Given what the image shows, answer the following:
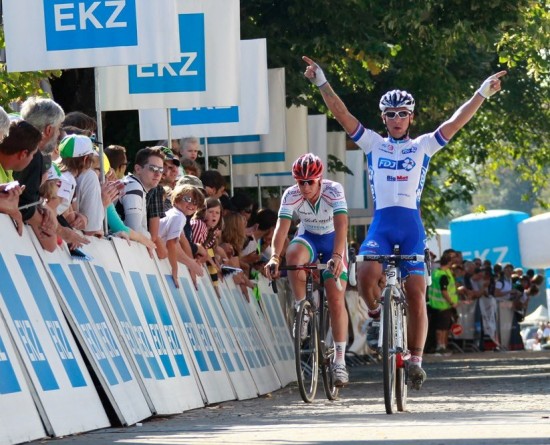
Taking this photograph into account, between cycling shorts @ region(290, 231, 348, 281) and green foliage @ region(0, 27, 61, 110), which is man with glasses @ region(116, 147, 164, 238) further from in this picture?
green foliage @ region(0, 27, 61, 110)

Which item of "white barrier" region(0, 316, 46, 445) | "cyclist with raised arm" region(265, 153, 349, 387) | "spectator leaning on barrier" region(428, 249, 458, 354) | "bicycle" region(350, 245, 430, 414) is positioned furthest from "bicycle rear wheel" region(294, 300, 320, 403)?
"spectator leaning on barrier" region(428, 249, 458, 354)

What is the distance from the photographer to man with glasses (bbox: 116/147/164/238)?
13203 mm

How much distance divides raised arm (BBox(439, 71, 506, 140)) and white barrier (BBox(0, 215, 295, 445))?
2262 millimetres

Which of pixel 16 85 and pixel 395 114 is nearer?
pixel 395 114

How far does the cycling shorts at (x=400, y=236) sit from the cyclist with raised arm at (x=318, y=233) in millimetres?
1194

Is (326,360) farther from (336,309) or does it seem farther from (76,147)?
(76,147)

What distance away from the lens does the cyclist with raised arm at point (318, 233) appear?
44.9ft

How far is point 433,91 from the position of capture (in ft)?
93.0

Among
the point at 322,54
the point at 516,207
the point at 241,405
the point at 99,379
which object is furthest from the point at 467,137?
the point at 516,207

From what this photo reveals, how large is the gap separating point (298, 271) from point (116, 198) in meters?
1.97

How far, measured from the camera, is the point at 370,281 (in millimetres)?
12242

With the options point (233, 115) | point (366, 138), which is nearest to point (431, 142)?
point (366, 138)

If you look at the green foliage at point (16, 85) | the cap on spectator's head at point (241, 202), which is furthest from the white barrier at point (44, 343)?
the cap on spectator's head at point (241, 202)

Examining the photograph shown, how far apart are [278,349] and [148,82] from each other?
3.41 m
